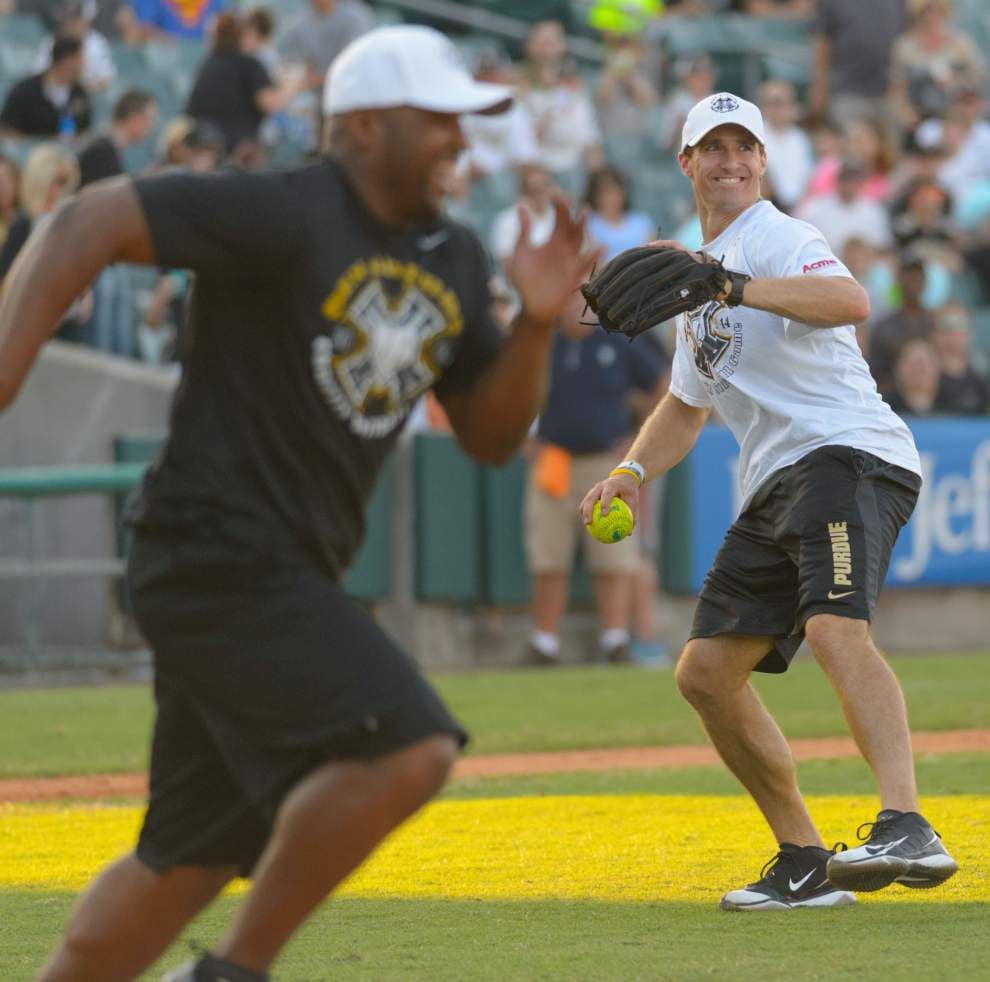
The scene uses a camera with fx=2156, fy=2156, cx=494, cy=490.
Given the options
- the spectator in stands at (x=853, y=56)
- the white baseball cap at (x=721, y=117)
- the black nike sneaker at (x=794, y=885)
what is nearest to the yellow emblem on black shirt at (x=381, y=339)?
the white baseball cap at (x=721, y=117)

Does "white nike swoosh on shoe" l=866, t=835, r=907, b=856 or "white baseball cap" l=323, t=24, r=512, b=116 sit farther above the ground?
"white baseball cap" l=323, t=24, r=512, b=116

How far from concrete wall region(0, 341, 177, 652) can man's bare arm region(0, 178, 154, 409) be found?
11179 mm

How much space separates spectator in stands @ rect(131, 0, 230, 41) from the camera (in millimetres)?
19531

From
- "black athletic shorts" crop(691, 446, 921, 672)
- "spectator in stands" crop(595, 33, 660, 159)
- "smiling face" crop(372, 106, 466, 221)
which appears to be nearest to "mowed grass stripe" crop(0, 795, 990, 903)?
"black athletic shorts" crop(691, 446, 921, 672)

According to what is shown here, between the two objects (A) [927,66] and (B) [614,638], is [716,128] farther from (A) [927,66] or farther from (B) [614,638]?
(A) [927,66]

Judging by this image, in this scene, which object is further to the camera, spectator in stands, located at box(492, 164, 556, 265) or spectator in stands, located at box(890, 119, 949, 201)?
spectator in stands, located at box(890, 119, 949, 201)

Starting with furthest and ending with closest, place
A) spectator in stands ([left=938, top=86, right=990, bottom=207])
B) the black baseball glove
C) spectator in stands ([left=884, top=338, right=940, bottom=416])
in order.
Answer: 1. spectator in stands ([left=938, top=86, right=990, bottom=207])
2. spectator in stands ([left=884, top=338, right=940, bottom=416])
3. the black baseball glove

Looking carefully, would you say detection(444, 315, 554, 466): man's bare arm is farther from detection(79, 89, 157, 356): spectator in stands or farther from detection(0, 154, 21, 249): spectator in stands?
detection(0, 154, 21, 249): spectator in stands

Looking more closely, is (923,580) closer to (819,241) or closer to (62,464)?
(62,464)

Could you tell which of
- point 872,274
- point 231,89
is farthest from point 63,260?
point 872,274

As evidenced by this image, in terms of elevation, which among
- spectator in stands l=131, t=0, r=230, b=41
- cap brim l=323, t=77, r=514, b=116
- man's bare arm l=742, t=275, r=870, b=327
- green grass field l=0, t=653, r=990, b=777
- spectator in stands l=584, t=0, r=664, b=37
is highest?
spectator in stands l=584, t=0, r=664, b=37

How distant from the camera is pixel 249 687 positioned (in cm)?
402

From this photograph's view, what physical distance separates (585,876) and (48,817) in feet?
9.18

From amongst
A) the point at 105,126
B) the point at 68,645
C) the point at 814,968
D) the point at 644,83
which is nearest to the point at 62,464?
the point at 68,645
